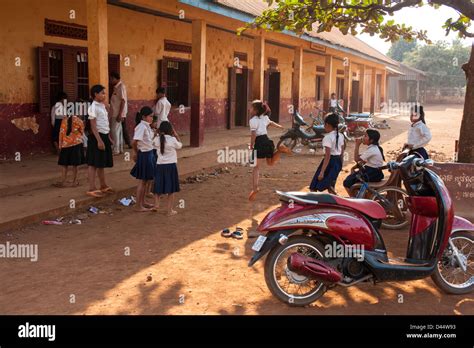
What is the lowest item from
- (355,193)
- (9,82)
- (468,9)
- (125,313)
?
(125,313)

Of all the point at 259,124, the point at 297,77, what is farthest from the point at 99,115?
the point at 297,77

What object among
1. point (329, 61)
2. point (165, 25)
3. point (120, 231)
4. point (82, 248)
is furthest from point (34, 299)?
point (329, 61)

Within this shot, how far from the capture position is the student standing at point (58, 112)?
30.2 feet

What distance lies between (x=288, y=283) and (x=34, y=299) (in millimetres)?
2072

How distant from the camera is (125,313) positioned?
3.69 m

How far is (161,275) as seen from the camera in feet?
14.8

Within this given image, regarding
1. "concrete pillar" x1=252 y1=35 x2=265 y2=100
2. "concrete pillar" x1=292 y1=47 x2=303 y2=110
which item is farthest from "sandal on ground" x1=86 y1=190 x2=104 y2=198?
"concrete pillar" x1=292 y1=47 x2=303 y2=110

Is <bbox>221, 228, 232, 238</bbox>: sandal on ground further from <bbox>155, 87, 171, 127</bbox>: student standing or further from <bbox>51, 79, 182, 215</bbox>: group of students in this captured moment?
<bbox>155, 87, 171, 127</bbox>: student standing

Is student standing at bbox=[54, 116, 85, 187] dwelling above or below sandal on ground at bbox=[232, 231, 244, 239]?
above

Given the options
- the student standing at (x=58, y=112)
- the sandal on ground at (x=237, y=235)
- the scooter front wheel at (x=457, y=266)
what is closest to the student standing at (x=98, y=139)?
the sandal on ground at (x=237, y=235)

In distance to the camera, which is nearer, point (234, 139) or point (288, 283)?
point (288, 283)

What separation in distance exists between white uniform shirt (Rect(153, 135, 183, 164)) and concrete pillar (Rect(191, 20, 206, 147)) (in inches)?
225

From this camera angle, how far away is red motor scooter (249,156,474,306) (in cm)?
390

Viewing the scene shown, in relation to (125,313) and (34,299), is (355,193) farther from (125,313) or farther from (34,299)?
(34,299)
